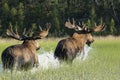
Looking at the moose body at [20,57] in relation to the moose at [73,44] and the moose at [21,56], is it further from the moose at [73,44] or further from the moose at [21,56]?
the moose at [73,44]

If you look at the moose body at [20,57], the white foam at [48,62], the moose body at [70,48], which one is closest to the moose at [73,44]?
the moose body at [70,48]

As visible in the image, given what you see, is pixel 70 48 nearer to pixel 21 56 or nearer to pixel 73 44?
pixel 73 44

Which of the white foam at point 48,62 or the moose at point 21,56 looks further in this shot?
the white foam at point 48,62

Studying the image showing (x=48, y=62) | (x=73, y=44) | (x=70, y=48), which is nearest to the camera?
(x=48, y=62)

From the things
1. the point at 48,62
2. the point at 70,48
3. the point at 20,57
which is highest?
the point at 20,57

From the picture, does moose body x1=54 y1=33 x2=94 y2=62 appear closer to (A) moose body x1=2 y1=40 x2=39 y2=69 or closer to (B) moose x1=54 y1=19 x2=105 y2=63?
(B) moose x1=54 y1=19 x2=105 y2=63

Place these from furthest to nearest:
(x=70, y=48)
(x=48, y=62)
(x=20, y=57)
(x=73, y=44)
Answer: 1. (x=73, y=44)
2. (x=70, y=48)
3. (x=48, y=62)
4. (x=20, y=57)

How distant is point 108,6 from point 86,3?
197 centimetres

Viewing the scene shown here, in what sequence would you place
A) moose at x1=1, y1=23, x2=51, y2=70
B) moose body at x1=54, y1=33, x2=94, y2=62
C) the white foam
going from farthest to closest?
moose body at x1=54, y1=33, x2=94, y2=62
the white foam
moose at x1=1, y1=23, x2=51, y2=70

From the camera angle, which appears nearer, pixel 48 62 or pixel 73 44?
pixel 48 62

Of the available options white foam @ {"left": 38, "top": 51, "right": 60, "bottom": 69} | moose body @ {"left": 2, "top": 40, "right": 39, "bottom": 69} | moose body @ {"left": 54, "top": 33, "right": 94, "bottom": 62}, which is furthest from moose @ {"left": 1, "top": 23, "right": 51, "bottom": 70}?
moose body @ {"left": 54, "top": 33, "right": 94, "bottom": 62}

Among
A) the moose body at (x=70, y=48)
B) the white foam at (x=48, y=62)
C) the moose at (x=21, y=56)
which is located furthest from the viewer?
the moose body at (x=70, y=48)

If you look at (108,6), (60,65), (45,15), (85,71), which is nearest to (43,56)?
(60,65)

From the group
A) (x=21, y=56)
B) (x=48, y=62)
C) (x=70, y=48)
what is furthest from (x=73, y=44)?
(x=21, y=56)
